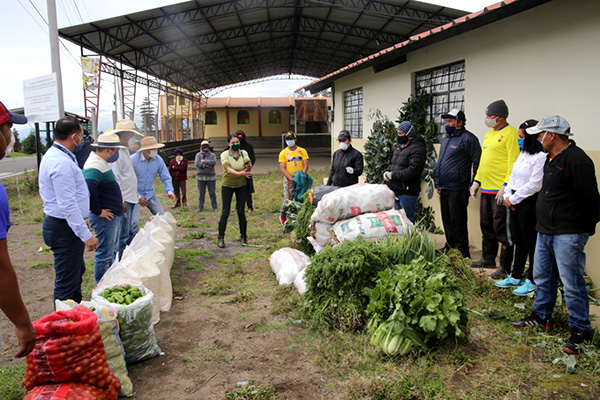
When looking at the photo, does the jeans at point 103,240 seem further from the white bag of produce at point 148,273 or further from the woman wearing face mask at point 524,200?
the woman wearing face mask at point 524,200

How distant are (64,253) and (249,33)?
1851 centimetres

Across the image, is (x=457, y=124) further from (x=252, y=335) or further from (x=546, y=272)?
(x=252, y=335)

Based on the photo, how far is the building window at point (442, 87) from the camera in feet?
23.5

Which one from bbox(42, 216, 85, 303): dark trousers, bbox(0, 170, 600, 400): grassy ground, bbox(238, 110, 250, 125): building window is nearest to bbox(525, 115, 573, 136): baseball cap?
bbox(0, 170, 600, 400): grassy ground

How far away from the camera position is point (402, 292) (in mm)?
3520

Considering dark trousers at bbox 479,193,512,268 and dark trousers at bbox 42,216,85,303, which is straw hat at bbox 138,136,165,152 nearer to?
dark trousers at bbox 42,216,85,303

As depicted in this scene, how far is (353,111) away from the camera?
12734 millimetres

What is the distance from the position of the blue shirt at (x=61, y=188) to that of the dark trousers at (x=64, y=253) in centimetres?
10

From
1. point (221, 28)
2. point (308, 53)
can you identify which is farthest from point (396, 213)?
point (308, 53)

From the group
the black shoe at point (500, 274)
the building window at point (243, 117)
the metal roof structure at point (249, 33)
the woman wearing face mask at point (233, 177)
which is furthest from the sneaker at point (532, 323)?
the building window at point (243, 117)

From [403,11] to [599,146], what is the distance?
1284 centimetres

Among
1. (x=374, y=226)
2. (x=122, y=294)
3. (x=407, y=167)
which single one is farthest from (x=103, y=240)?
(x=407, y=167)

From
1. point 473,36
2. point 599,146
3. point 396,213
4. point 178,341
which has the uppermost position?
point 473,36

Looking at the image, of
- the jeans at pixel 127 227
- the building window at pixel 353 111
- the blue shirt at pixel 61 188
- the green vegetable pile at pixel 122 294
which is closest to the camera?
the green vegetable pile at pixel 122 294
